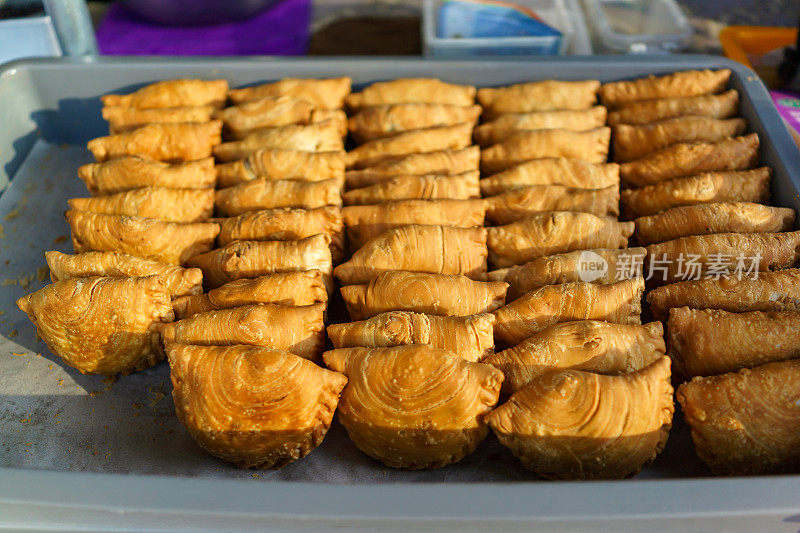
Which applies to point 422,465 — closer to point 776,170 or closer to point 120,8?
point 776,170

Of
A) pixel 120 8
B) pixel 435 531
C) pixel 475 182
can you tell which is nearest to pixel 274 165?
pixel 475 182

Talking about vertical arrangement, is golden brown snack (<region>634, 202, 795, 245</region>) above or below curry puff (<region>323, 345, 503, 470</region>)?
above

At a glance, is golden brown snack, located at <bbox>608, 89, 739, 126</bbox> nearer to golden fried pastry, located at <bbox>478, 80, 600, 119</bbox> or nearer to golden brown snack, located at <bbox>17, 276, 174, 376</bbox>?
golden fried pastry, located at <bbox>478, 80, 600, 119</bbox>

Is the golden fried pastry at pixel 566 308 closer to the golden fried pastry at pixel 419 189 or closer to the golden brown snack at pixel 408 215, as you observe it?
the golden brown snack at pixel 408 215

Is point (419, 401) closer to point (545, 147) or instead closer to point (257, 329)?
point (257, 329)

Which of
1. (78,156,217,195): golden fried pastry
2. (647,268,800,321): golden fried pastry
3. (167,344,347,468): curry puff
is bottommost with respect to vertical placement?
(167,344,347,468): curry puff

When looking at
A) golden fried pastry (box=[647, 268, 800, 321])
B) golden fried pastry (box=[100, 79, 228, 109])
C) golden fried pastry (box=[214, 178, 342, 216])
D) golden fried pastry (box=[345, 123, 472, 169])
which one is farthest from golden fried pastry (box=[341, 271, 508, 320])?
golden fried pastry (box=[100, 79, 228, 109])

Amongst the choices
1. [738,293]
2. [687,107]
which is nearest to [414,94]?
[687,107]

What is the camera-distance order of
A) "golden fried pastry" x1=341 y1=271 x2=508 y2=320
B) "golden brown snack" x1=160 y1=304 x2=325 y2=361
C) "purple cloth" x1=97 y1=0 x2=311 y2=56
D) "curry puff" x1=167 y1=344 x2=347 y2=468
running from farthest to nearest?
"purple cloth" x1=97 y1=0 x2=311 y2=56, "golden fried pastry" x1=341 y1=271 x2=508 y2=320, "golden brown snack" x1=160 y1=304 x2=325 y2=361, "curry puff" x1=167 y1=344 x2=347 y2=468
